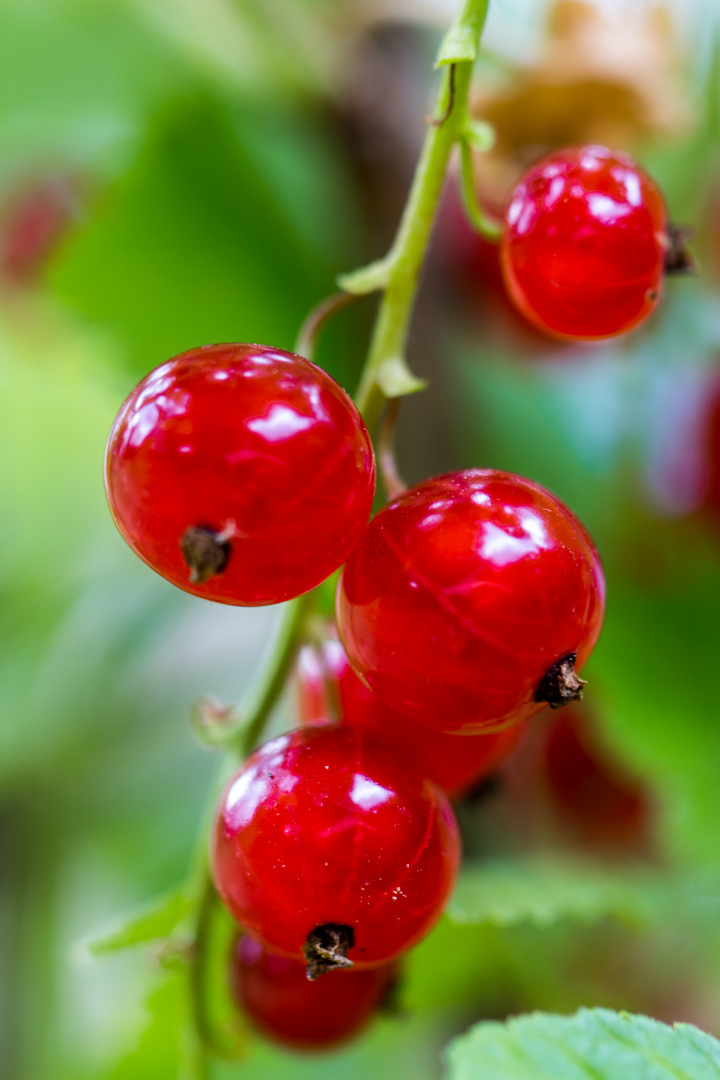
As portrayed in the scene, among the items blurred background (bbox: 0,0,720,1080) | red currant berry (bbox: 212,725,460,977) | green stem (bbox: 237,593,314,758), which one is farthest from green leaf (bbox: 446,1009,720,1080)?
blurred background (bbox: 0,0,720,1080)

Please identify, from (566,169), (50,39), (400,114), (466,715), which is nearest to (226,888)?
(466,715)

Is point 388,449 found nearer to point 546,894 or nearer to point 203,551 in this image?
point 203,551

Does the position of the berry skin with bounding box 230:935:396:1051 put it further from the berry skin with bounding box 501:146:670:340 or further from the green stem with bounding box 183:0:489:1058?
the berry skin with bounding box 501:146:670:340

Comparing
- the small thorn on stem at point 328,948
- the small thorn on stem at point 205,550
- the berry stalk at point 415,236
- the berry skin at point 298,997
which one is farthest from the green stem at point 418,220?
the berry skin at point 298,997

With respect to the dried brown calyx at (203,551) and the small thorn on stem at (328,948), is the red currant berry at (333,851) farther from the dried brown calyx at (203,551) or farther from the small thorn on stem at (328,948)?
the dried brown calyx at (203,551)

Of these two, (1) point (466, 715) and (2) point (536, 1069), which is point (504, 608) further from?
(2) point (536, 1069)

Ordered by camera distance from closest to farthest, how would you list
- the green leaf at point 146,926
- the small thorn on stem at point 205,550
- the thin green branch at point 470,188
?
the small thorn on stem at point 205,550 < the thin green branch at point 470,188 < the green leaf at point 146,926

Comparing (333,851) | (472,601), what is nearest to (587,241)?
(472,601)
